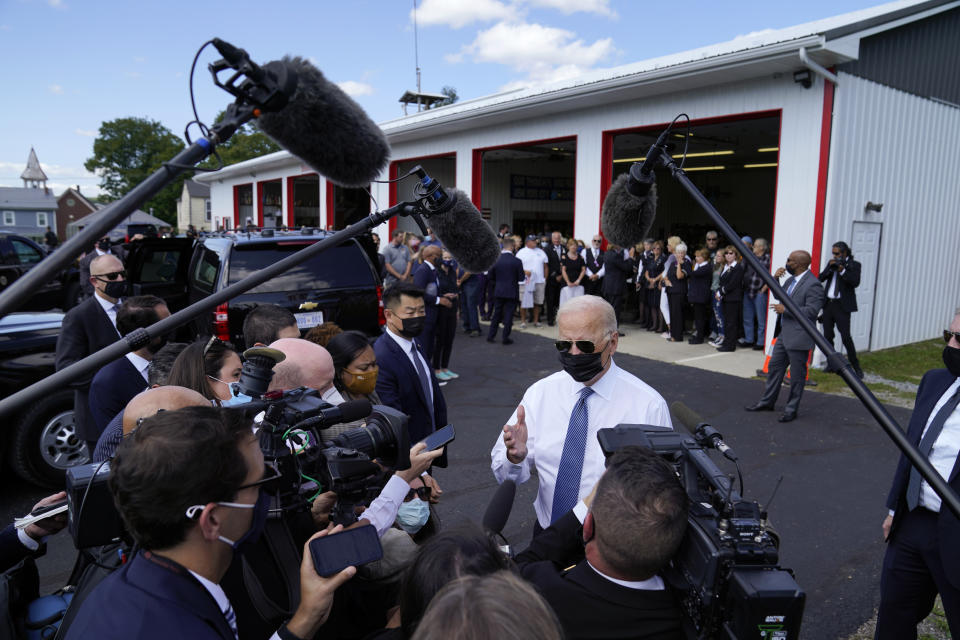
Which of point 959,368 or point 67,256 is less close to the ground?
point 67,256

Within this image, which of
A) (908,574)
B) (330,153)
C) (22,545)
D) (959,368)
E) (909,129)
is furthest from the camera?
(909,129)

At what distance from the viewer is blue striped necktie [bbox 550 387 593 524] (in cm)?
279

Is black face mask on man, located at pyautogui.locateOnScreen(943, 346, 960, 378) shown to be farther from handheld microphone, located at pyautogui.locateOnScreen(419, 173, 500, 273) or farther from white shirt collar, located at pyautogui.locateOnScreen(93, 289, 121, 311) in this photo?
white shirt collar, located at pyautogui.locateOnScreen(93, 289, 121, 311)

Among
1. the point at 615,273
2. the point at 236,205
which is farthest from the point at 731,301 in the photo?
the point at 236,205

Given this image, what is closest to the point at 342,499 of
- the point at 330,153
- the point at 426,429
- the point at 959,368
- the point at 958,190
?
the point at 330,153

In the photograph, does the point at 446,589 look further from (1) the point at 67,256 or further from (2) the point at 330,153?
(2) the point at 330,153

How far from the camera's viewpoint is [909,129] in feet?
38.6

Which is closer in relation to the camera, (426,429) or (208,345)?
(208,345)

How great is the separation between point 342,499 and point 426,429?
2.34m

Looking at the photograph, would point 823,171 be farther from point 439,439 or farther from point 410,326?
point 439,439

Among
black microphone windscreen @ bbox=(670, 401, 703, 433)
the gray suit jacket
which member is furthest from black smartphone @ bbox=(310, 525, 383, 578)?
the gray suit jacket

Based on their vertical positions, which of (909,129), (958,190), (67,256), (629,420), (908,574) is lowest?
(908,574)

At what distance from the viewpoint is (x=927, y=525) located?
116 inches

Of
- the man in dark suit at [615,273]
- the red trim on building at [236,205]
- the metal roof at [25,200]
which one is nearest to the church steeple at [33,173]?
the metal roof at [25,200]
